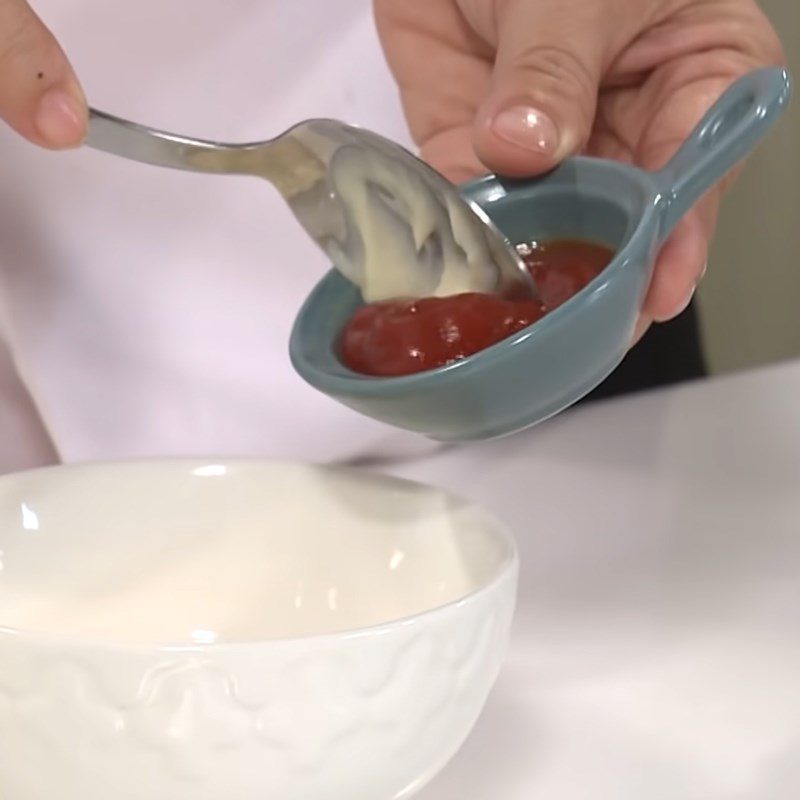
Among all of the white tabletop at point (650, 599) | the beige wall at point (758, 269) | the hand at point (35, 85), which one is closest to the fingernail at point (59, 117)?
the hand at point (35, 85)

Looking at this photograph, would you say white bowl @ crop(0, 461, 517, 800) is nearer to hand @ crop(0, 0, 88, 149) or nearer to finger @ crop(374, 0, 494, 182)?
hand @ crop(0, 0, 88, 149)

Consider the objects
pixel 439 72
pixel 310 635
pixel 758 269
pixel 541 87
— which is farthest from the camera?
pixel 758 269

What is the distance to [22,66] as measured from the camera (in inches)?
15.4

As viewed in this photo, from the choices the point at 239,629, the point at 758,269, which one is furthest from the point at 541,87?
the point at 758,269

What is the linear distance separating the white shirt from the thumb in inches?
8.5

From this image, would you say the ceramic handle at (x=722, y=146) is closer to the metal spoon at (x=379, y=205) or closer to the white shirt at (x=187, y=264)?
the metal spoon at (x=379, y=205)

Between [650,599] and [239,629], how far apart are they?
0.55 feet

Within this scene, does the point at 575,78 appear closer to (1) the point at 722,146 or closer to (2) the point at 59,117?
(1) the point at 722,146

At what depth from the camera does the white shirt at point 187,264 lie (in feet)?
2.32

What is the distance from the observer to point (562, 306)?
1.19 ft

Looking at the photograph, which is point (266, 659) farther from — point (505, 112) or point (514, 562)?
point (505, 112)

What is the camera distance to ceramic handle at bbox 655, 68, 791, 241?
15.6 inches

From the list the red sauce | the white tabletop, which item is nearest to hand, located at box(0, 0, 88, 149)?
the red sauce

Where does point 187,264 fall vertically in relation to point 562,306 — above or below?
below
